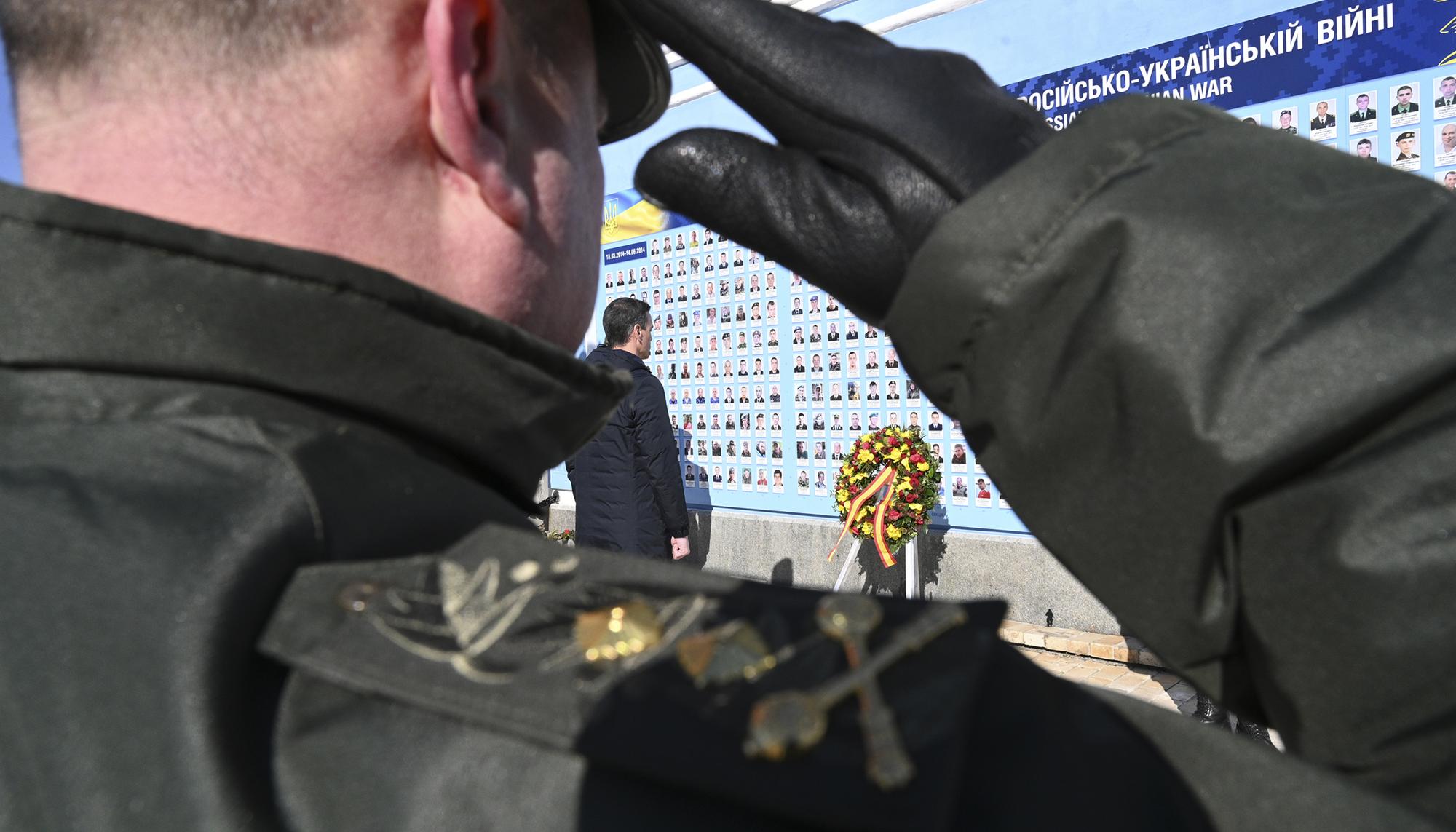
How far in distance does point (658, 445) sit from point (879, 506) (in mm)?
1330

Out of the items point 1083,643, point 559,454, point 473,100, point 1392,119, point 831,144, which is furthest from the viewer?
point 1083,643

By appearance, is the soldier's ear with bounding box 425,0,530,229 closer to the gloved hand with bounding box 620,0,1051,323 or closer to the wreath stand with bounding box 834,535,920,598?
the gloved hand with bounding box 620,0,1051,323

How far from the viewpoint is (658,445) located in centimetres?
547

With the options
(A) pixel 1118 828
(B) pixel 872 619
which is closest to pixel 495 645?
(B) pixel 872 619

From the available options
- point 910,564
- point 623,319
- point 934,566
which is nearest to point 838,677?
point 623,319

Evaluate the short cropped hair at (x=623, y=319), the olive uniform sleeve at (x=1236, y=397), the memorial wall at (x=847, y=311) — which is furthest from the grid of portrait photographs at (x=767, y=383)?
the olive uniform sleeve at (x=1236, y=397)

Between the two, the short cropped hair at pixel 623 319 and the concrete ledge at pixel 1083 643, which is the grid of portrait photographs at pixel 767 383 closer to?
the concrete ledge at pixel 1083 643

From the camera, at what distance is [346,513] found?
67cm

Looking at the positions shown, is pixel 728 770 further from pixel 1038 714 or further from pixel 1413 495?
pixel 1413 495

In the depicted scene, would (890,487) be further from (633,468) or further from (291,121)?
(291,121)

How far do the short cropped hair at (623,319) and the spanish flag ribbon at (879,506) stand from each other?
1627 millimetres

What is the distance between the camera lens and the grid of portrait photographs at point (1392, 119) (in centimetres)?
414

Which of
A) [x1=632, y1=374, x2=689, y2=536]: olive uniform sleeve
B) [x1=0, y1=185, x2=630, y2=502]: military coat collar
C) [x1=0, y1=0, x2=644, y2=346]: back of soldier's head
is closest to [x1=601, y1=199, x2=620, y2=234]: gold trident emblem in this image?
[x1=632, y1=374, x2=689, y2=536]: olive uniform sleeve

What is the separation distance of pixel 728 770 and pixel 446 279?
20.6 inches
